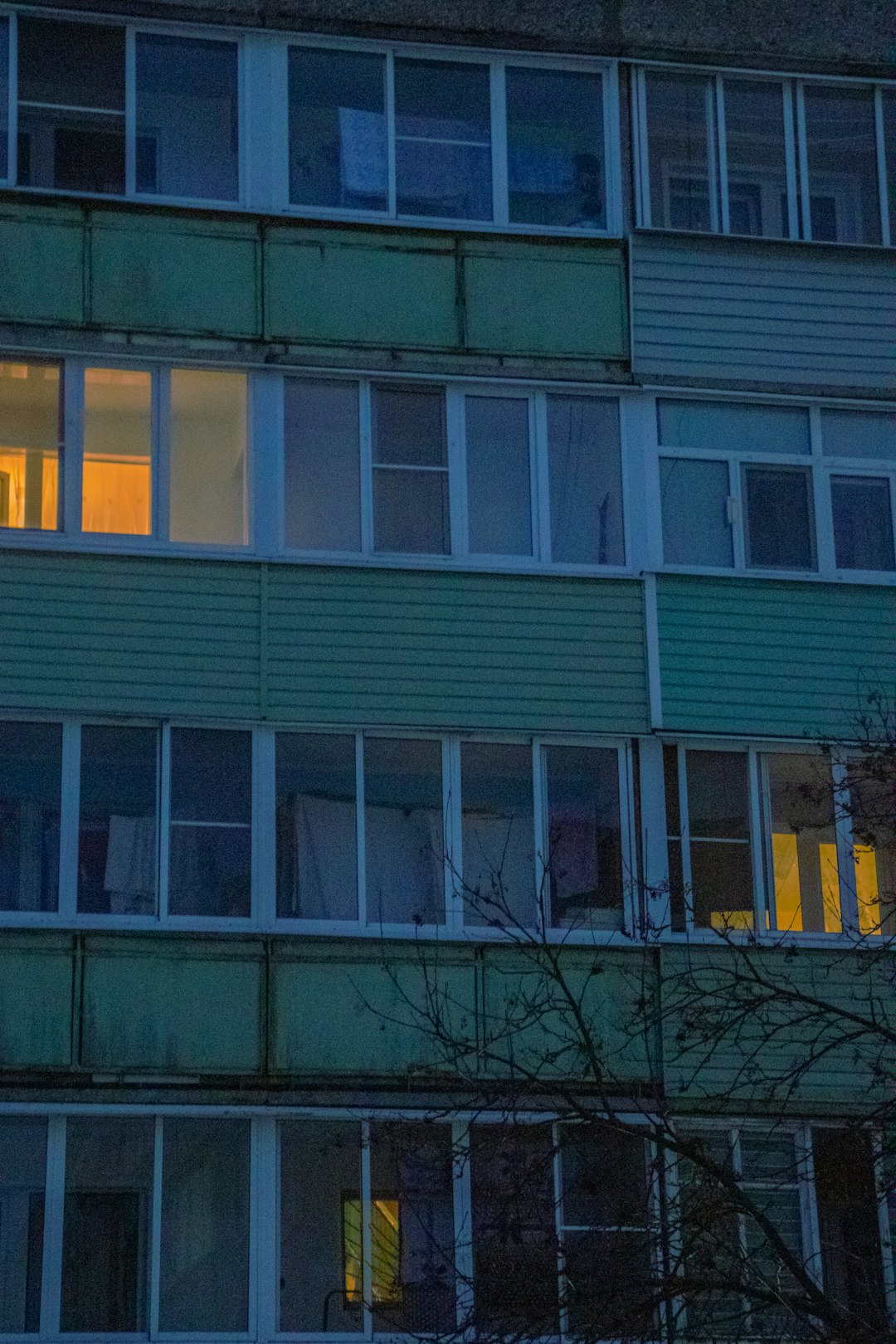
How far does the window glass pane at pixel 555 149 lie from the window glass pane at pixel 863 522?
2.99 metres

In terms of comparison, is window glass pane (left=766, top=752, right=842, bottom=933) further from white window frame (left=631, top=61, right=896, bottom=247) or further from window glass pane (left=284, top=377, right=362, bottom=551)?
white window frame (left=631, top=61, right=896, bottom=247)

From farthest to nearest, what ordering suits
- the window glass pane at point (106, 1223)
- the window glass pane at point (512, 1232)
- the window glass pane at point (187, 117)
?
the window glass pane at point (187, 117), the window glass pane at point (106, 1223), the window glass pane at point (512, 1232)

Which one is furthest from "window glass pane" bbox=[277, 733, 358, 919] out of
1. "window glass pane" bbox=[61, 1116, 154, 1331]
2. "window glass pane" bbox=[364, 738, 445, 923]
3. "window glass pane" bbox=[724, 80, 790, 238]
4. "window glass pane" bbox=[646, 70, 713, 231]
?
"window glass pane" bbox=[724, 80, 790, 238]

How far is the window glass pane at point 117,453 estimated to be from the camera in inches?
698

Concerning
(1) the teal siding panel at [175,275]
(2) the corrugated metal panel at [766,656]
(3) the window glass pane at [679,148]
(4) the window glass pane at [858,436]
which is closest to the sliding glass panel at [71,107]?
(1) the teal siding panel at [175,275]

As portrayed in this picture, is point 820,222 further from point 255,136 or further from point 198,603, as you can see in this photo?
point 198,603

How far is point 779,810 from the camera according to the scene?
18266 millimetres

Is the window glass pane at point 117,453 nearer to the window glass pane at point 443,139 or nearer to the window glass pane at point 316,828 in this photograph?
the window glass pane at point 316,828

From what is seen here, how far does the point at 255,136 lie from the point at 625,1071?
7970mm

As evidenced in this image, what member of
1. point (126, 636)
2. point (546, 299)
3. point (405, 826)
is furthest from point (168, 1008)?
point (546, 299)

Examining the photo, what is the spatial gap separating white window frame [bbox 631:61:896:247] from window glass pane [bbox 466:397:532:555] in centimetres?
207

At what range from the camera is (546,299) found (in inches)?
738

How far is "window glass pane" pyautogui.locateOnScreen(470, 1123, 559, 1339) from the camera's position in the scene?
1375 cm

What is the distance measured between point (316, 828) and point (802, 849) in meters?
3.92
